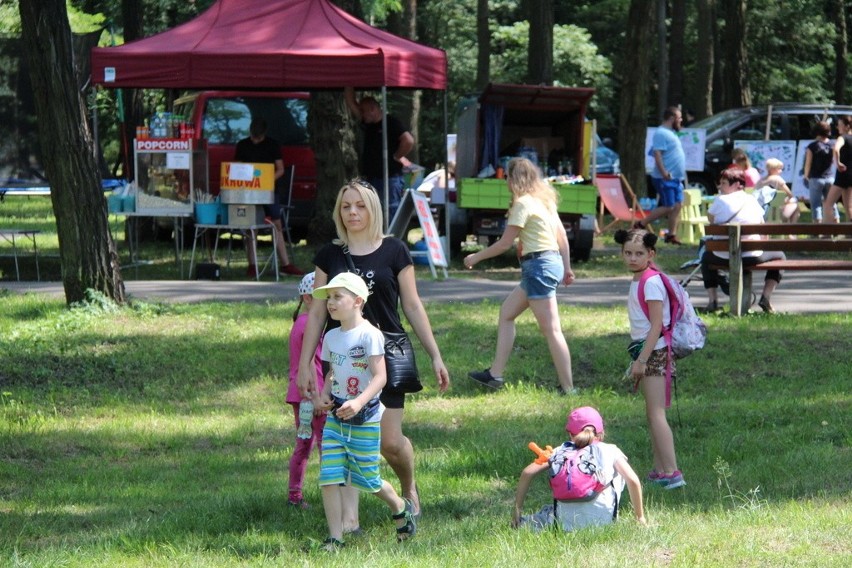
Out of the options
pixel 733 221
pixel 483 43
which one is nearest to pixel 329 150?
pixel 733 221

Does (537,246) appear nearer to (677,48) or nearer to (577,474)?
(577,474)

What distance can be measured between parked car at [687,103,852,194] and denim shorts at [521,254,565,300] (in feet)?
56.8

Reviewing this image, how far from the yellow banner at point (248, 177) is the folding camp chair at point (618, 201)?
318 inches

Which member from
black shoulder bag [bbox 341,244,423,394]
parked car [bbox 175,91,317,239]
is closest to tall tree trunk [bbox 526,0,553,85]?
parked car [bbox 175,91,317,239]

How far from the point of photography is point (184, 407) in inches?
393

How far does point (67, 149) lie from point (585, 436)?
7.71 meters

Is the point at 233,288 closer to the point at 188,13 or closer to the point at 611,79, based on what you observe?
the point at 188,13

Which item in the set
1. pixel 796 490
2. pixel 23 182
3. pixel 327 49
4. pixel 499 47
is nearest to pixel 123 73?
pixel 327 49

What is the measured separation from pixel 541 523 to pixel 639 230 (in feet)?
6.35

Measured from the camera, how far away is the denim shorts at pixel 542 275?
973cm

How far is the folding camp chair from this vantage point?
22250 millimetres

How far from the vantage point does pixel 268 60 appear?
49.0 feet

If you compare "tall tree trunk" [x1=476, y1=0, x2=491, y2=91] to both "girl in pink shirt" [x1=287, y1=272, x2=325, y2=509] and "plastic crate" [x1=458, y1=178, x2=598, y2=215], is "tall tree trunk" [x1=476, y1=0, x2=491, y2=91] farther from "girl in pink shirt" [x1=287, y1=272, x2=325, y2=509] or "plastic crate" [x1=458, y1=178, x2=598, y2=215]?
"girl in pink shirt" [x1=287, y1=272, x2=325, y2=509]

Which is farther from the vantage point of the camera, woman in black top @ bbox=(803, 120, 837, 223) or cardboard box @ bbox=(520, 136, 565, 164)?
woman in black top @ bbox=(803, 120, 837, 223)
